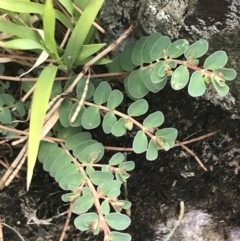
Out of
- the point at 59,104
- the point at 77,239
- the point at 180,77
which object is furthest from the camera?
the point at 77,239

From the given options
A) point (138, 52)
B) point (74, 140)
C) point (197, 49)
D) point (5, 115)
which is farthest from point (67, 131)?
point (197, 49)

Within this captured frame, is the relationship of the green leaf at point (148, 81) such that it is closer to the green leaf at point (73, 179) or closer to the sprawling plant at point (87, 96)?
the sprawling plant at point (87, 96)

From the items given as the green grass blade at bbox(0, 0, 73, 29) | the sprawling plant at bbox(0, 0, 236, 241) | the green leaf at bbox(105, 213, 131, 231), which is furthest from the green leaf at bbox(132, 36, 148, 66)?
the green leaf at bbox(105, 213, 131, 231)

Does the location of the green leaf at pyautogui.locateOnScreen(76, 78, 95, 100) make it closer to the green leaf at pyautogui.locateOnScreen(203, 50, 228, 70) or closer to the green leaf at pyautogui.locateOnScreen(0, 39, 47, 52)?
the green leaf at pyautogui.locateOnScreen(0, 39, 47, 52)

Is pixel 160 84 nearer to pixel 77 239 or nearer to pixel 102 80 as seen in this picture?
pixel 102 80

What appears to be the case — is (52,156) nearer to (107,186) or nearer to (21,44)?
(107,186)

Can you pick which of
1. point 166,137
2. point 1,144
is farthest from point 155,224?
point 1,144
